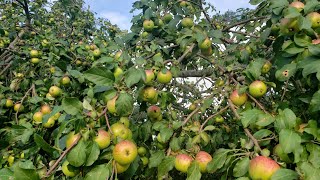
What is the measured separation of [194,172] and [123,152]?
32cm

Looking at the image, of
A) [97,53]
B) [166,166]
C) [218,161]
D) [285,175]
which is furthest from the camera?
[97,53]

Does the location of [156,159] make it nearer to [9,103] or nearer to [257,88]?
[257,88]

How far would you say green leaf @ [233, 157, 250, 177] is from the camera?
1289 mm

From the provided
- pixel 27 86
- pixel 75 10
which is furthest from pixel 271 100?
pixel 75 10

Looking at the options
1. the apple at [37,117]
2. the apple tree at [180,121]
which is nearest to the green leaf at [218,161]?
the apple tree at [180,121]

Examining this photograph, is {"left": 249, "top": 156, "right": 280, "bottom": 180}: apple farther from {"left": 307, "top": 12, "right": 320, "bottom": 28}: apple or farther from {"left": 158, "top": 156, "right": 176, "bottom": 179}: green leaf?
{"left": 307, "top": 12, "right": 320, "bottom": 28}: apple

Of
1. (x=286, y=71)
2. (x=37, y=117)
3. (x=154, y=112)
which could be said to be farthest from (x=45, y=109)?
(x=286, y=71)

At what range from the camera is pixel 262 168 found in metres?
1.20

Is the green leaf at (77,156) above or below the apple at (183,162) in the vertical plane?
above

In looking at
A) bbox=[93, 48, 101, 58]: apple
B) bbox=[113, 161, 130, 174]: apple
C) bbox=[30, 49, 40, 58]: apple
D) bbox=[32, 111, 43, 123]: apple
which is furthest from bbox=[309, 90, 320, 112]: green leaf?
bbox=[30, 49, 40, 58]: apple

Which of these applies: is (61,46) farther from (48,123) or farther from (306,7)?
(306,7)

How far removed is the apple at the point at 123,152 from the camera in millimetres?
1273

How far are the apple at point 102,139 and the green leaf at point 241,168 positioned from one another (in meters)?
0.50

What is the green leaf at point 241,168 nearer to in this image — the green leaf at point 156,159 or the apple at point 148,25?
the green leaf at point 156,159
